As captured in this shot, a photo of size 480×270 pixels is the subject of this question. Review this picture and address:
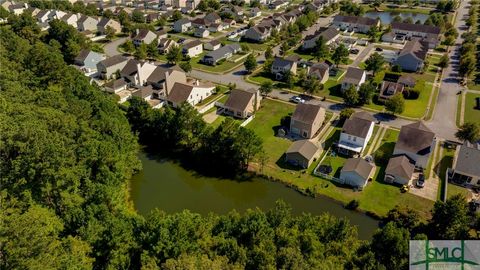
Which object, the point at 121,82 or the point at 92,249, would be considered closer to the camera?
the point at 92,249

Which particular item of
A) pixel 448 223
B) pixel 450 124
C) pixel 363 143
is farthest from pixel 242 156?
pixel 450 124

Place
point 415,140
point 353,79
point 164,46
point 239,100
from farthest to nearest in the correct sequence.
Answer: point 164,46
point 353,79
point 239,100
point 415,140

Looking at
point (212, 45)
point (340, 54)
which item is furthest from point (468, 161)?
point (212, 45)

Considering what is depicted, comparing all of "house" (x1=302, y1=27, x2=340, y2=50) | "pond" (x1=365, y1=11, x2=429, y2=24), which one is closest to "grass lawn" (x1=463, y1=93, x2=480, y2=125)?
"house" (x1=302, y1=27, x2=340, y2=50)

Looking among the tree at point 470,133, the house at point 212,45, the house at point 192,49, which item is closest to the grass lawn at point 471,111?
the tree at point 470,133

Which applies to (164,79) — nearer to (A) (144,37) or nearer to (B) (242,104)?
(B) (242,104)

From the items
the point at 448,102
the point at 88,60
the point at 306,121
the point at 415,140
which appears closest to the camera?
the point at 415,140

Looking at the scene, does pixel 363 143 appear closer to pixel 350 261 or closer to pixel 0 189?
pixel 350 261
